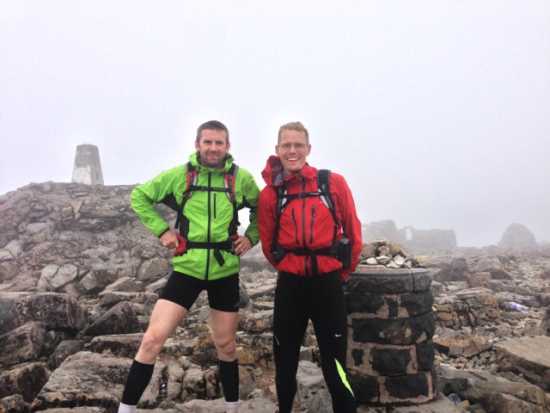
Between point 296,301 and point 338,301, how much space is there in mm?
379

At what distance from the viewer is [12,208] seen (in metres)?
19.5

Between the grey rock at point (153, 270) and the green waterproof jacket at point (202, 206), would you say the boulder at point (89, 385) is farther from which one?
the grey rock at point (153, 270)

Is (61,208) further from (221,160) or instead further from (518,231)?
(518,231)

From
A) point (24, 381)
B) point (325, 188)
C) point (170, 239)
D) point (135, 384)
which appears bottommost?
point (24, 381)

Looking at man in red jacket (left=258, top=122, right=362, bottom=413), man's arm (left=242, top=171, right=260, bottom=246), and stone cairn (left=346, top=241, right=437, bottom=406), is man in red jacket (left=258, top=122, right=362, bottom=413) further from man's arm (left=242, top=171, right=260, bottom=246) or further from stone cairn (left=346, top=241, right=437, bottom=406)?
stone cairn (left=346, top=241, right=437, bottom=406)

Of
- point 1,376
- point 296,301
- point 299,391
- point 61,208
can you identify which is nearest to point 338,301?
point 296,301

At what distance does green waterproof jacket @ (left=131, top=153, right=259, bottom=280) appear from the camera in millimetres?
3451

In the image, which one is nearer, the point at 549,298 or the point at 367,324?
the point at 367,324

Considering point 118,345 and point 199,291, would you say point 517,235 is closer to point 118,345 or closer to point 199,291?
point 118,345

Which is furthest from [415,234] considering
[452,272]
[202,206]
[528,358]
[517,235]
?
[202,206]

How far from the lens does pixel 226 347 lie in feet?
12.0

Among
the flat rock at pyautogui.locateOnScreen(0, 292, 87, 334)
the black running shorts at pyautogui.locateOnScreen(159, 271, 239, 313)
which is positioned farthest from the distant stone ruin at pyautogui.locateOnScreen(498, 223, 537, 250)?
the black running shorts at pyautogui.locateOnScreen(159, 271, 239, 313)

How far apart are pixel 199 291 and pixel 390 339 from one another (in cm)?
226

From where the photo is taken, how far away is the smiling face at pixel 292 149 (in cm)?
342
